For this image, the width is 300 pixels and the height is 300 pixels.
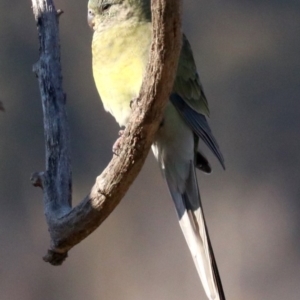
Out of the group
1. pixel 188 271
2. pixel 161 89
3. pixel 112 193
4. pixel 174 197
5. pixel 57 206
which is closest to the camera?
pixel 161 89

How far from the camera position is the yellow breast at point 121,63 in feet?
8.65

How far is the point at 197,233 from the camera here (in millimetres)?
2705

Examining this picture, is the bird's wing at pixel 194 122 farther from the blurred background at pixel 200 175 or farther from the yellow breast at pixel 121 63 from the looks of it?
the blurred background at pixel 200 175

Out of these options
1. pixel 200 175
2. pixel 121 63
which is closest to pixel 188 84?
pixel 121 63

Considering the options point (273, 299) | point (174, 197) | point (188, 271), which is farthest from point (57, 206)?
point (273, 299)

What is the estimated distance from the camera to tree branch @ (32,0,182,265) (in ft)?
6.52

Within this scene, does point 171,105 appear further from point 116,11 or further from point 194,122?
point 116,11

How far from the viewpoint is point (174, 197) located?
279cm

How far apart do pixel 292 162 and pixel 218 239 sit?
1.67 ft

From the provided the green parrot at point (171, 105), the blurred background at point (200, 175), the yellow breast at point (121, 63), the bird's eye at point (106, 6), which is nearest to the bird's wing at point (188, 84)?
the green parrot at point (171, 105)

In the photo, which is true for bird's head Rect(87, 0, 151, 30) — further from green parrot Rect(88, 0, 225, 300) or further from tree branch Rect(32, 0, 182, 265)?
tree branch Rect(32, 0, 182, 265)

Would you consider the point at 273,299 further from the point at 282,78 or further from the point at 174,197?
the point at 174,197

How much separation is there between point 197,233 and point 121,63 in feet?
1.90

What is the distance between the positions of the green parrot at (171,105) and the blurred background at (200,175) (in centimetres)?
123
